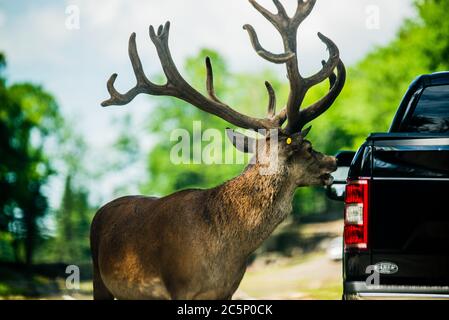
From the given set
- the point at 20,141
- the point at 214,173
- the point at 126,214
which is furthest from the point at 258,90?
the point at 126,214

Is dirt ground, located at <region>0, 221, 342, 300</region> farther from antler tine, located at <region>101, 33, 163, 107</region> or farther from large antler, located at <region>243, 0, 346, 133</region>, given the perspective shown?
large antler, located at <region>243, 0, 346, 133</region>

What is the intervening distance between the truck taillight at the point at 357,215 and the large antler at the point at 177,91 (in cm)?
240

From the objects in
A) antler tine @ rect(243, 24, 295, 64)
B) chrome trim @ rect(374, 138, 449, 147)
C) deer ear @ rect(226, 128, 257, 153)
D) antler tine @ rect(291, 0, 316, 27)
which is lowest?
deer ear @ rect(226, 128, 257, 153)

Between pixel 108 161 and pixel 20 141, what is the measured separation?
1335 cm

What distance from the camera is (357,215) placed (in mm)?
5227

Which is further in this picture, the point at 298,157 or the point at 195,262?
the point at 298,157

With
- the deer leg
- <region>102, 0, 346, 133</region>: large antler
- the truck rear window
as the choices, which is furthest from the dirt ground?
the truck rear window

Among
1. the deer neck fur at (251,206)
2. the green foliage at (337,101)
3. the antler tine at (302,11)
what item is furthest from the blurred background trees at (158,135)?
the deer neck fur at (251,206)

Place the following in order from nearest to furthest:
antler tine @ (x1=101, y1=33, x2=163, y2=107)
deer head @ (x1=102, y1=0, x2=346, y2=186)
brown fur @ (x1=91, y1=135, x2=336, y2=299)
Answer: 1. brown fur @ (x1=91, y1=135, x2=336, y2=299)
2. deer head @ (x1=102, y1=0, x2=346, y2=186)
3. antler tine @ (x1=101, y1=33, x2=163, y2=107)

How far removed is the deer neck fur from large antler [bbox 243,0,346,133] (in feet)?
1.92

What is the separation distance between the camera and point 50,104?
50125 mm

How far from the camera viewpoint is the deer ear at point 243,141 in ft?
24.5

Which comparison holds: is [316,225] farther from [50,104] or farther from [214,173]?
[50,104]

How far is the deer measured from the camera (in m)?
6.90
